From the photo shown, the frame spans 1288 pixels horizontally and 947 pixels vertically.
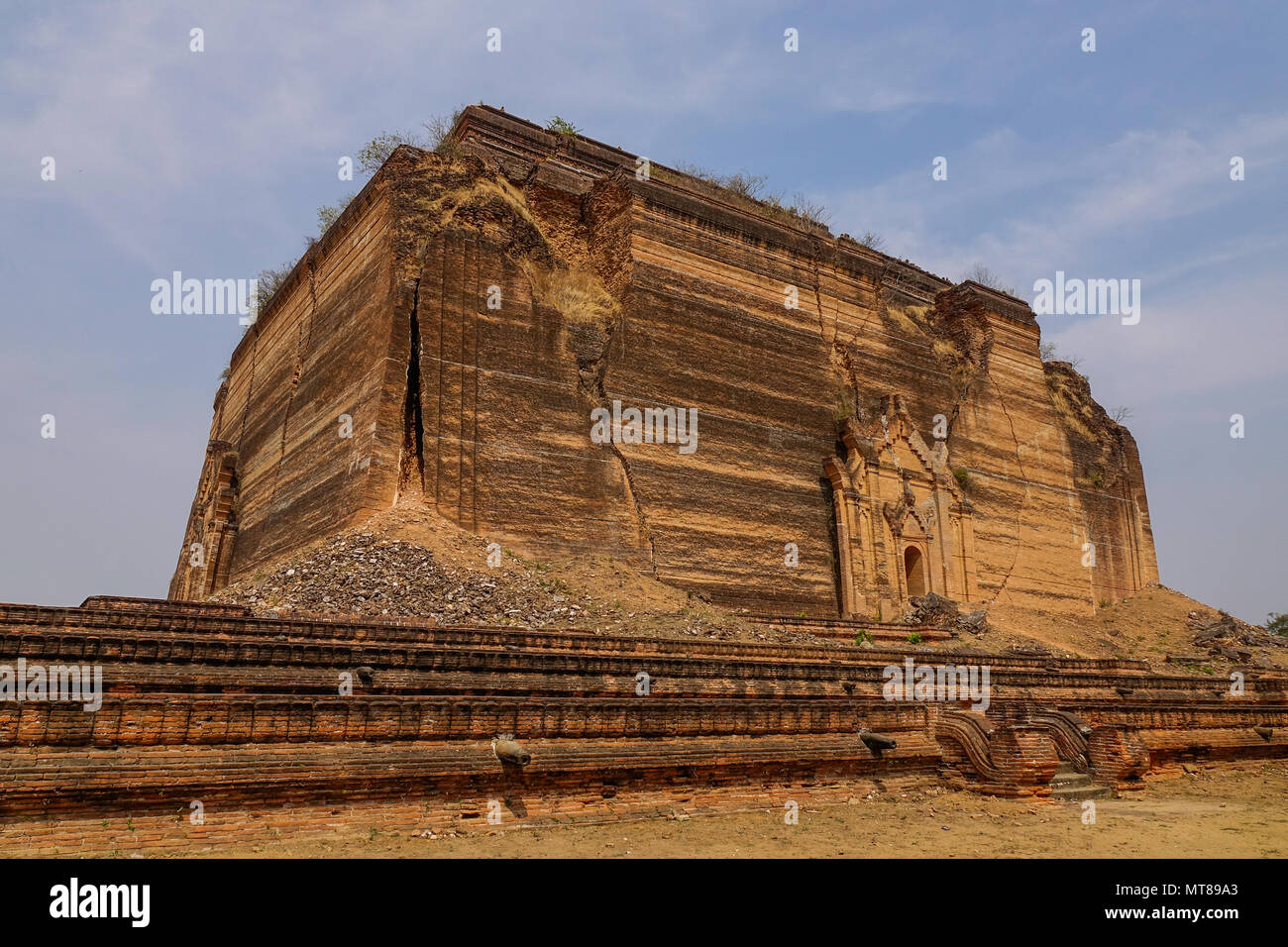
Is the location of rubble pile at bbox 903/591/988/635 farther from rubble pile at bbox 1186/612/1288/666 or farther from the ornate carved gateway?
rubble pile at bbox 1186/612/1288/666

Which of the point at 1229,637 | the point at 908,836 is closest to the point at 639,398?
the point at 908,836

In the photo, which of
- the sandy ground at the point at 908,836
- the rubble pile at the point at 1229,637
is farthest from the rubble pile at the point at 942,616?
the sandy ground at the point at 908,836

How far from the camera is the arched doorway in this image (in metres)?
25.5

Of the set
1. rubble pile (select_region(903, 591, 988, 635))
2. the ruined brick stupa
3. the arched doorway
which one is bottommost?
rubble pile (select_region(903, 591, 988, 635))

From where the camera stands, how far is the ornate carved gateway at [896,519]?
23234 mm

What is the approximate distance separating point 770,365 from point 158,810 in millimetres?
19281

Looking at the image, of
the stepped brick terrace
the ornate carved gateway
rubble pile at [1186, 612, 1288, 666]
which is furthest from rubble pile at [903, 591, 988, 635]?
the stepped brick terrace

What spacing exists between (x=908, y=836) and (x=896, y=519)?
17999 millimetres

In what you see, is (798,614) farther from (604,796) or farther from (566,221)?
(604,796)

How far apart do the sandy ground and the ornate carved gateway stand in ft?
44.5

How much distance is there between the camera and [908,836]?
734 cm

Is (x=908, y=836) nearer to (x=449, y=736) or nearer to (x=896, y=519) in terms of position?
(x=449, y=736)

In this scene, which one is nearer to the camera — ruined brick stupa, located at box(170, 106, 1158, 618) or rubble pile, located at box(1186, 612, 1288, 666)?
ruined brick stupa, located at box(170, 106, 1158, 618)

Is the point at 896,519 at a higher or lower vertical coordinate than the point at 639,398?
lower
